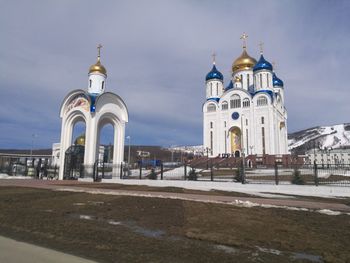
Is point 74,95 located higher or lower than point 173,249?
higher

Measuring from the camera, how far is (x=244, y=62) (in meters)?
55.7

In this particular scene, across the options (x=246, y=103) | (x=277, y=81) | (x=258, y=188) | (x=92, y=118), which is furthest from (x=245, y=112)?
(x=258, y=188)

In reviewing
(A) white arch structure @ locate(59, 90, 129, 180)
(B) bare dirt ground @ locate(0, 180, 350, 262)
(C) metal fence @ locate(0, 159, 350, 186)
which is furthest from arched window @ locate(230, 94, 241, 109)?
(B) bare dirt ground @ locate(0, 180, 350, 262)

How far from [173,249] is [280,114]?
2118 inches

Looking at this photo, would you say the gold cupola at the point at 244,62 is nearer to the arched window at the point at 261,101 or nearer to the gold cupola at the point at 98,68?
the arched window at the point at 261,101

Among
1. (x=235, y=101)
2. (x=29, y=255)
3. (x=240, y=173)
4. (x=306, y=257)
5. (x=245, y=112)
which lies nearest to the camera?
(x=29, y=255)

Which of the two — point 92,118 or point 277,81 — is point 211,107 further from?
point 92,118

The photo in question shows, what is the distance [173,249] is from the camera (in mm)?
4570

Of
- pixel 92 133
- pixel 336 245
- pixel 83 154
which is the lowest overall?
pixel 336 245

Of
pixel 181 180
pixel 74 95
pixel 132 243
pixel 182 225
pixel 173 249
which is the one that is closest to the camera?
pixel 173 249

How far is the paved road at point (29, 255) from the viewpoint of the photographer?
3.89 metres

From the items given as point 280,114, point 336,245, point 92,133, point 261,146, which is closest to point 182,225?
point 336,245

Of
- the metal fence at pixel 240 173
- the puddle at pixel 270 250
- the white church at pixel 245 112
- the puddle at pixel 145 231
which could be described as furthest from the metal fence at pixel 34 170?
the white church at pixel 245 112

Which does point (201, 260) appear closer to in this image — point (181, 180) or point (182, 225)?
point (182, 225)
